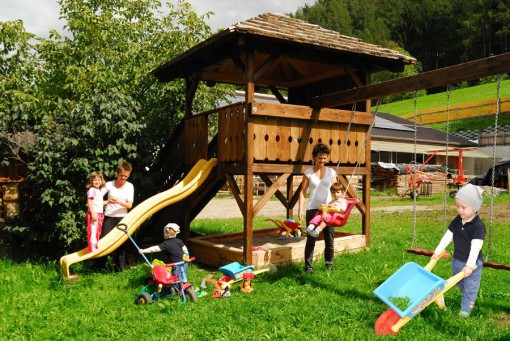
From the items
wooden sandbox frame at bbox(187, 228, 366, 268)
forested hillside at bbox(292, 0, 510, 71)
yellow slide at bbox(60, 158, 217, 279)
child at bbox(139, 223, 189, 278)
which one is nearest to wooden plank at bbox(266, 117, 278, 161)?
yellow slide at bbox(60, 158, 217, 279)

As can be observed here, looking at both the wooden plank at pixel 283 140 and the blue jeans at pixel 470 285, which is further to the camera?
the wooden plank at pixel 283 140

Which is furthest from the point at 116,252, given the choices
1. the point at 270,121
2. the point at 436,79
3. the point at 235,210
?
the point at 235,210

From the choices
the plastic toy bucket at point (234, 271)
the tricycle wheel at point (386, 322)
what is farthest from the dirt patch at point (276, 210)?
the tricycle wheel at point (386, 322)

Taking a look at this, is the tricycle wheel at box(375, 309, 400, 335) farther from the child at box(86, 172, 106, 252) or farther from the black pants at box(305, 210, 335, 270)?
the child at box(86, 172, 106, 252)

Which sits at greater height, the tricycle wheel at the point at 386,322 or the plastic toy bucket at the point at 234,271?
the plastic toy bucket at the point at 234,271

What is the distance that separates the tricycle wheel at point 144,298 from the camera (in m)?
5.95

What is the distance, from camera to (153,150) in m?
9.49

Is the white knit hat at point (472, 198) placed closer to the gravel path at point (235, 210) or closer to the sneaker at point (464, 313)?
the sneaker at point (464, 313)

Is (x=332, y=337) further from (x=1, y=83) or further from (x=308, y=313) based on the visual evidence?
(x=1, y=83)

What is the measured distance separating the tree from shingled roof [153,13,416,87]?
1.47 metres

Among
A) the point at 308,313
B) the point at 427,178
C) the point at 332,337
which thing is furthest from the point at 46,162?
the point at 427,178

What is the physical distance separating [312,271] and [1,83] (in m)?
8.04

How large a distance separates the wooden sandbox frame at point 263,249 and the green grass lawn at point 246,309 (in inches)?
12.8

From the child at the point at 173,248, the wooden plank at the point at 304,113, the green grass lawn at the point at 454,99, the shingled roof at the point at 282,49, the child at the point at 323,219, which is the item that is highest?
the green grass lawn at the point at 454,99
